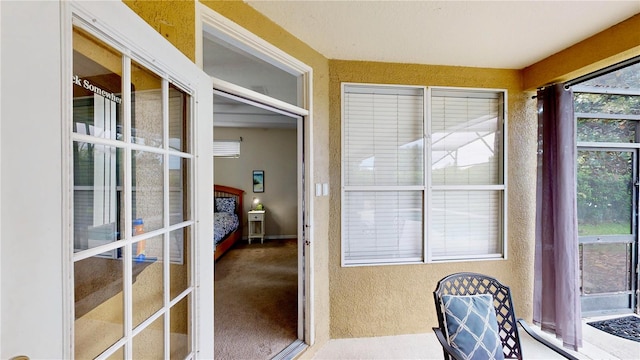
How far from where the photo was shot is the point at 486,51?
211 centimetres

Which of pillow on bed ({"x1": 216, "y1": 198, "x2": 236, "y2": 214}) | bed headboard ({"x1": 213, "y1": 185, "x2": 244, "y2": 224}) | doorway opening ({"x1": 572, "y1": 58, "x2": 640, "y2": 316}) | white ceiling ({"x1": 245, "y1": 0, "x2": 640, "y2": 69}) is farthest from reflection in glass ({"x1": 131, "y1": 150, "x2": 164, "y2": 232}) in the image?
bed headboard ({"x1": 213, "y1": 185, "x2": 244, "y2": 224})

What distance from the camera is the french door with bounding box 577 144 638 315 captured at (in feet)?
7.74

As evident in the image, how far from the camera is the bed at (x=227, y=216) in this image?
4.43m

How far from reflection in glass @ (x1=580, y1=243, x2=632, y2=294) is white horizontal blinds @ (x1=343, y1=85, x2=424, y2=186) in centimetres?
179

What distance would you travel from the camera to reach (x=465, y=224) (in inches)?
96.6

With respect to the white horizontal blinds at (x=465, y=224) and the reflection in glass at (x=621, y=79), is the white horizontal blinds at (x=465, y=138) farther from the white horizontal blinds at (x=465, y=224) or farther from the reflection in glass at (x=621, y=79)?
the reflection in glass at (x=621, y=79)

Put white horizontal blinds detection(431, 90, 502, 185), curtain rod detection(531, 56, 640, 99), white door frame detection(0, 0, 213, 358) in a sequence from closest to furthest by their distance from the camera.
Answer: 1. white door frame detection(0, 0, 213, 358)
2. curtain rod detection(531, 56, 640, 99)
3. white horizontal blinds detection(431, 90, 502, 185)

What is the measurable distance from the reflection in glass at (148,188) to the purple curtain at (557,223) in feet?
9.37

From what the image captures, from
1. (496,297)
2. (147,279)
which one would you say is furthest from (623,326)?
(147,279)

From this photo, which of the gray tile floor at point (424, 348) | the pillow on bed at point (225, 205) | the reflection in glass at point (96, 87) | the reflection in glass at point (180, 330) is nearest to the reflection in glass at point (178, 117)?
the reflection in glass at point (96, 87)

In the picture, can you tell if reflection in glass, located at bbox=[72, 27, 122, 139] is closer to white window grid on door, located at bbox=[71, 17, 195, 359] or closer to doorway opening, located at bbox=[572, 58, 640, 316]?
white window grid on door, located at bbox=[71, 17, 195, 359]

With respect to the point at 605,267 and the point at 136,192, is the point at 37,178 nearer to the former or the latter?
the point at 136,192

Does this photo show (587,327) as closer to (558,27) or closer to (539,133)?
(539,133)

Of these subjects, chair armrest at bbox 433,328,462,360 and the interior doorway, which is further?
the interior doorway
